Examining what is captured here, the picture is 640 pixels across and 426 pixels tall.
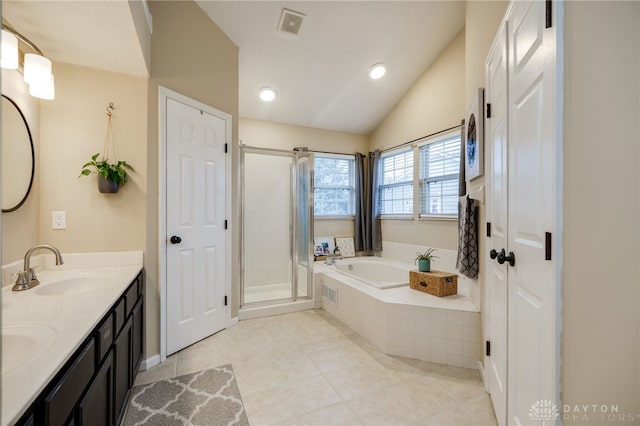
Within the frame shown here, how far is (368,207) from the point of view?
4.54 metres

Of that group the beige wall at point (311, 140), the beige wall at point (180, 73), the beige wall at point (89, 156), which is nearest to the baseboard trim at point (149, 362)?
the beige wall at point (180, 73)

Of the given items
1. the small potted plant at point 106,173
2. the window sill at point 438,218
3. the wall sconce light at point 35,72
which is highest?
the wall sconce light at point 35,72

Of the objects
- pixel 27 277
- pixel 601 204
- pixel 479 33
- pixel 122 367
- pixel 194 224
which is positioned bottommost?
pixel 122 367

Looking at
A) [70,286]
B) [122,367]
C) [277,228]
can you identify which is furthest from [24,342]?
Result: [277,228]

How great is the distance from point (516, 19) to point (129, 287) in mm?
2434

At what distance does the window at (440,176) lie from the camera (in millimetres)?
3398

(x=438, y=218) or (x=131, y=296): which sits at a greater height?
(x=438, y=218)

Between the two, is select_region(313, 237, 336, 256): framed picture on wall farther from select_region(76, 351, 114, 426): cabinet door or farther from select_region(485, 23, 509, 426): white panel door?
select_region(76, 351, 114, 426): cabinet door

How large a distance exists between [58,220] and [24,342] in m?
1.26

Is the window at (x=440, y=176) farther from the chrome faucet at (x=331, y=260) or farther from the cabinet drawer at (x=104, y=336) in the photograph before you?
the cabinet drawer at (x=104, y=336)

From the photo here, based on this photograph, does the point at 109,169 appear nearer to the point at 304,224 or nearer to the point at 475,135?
the point at 304,224

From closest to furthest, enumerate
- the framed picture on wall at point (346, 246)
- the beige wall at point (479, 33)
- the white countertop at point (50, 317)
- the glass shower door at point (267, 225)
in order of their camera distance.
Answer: the white countertop at point (50, 317), the beige wall at point (479, 33), the glass shower door at point (267, 225), the framed picture on wall at point (346, 246)

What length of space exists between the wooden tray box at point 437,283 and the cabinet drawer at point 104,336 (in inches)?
87.5

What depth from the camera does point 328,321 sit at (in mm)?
3211
